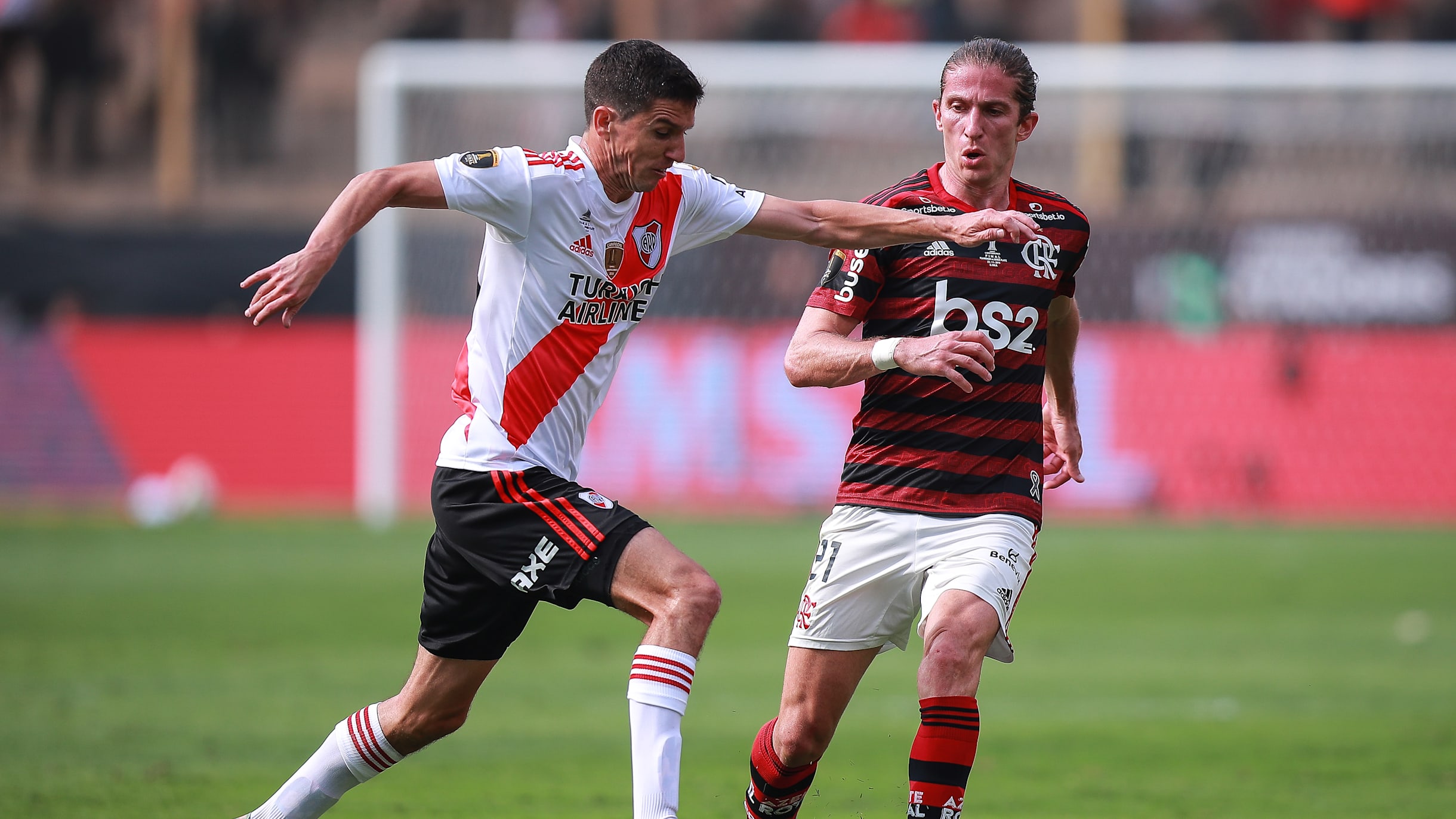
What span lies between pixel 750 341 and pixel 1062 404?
497 inches

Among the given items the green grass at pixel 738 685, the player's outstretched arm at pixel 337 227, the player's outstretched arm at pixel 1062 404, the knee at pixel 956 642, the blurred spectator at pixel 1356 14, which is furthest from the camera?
the blurred spectator at pixel 1356 14

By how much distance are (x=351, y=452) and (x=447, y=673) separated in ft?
48.5

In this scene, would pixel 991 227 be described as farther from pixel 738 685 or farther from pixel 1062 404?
pixel 738 685

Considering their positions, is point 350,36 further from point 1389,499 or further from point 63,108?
point 1389,499

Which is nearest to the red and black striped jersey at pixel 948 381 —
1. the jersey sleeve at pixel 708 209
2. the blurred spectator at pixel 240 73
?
the jersey sleeve at pixel 708 209

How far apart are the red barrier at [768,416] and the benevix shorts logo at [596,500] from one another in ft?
42.0

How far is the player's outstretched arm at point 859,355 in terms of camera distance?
16.9ft

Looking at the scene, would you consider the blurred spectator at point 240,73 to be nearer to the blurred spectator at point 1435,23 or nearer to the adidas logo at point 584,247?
the blurred spectator at point 1435,23

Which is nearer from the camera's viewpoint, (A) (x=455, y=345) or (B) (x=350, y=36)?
(A) (x=455, y=345)

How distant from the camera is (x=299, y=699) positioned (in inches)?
388

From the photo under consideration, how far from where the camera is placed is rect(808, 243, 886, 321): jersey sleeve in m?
5.75

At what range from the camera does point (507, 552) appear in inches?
Result: 211

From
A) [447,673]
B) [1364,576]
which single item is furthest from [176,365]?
[447,673]

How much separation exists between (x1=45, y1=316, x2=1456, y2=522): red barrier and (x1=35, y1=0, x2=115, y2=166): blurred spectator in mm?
4432
